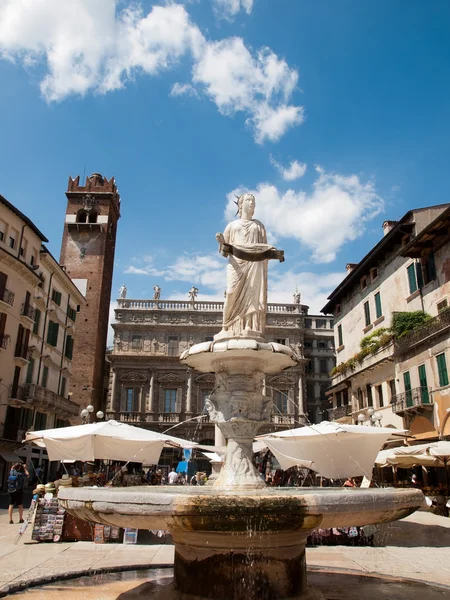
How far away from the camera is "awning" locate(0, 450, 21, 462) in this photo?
25.6 meters

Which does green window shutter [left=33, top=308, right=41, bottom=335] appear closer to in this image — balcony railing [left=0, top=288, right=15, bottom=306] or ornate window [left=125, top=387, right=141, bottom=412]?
balcony railing [left=0, top=288, right=15, bottom=306]

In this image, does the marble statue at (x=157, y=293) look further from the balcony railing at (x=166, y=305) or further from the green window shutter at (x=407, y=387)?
the green window shutter at (x=407, y=387)

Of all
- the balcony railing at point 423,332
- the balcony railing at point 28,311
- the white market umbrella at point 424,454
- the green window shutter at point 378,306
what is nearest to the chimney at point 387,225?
the green window shutter at point 378,306

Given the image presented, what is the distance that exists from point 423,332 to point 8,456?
22012mm

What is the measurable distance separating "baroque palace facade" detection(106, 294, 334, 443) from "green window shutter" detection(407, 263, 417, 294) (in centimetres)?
2470


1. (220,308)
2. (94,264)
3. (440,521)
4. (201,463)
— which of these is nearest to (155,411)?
(201,463)

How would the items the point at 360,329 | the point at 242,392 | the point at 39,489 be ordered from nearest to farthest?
the point at 242,392, the point at 39,489, the point at 360,329

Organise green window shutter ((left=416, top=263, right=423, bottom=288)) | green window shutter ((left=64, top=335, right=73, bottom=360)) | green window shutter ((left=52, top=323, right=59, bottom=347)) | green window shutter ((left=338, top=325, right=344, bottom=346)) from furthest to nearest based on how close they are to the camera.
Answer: green window shutter ((left=64, top=335, right=73, bottom=360))
green window shutter ((left=338, top=325, right=344, bottom=346))
green window shutter ((left=52, top=323, right=59, bottom=347))
green window shutter ((left=416, top=263, right=423, bottom=288))

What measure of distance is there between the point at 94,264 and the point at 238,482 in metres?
45.0

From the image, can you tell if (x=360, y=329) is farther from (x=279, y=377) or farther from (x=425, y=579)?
(x=425, y=579)

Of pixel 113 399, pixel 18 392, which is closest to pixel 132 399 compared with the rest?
pixel 113 399

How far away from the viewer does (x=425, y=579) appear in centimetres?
743

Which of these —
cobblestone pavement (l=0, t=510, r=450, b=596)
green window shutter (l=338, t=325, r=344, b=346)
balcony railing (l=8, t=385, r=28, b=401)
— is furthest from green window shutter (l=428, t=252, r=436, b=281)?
balcony railing (l=8, t=385, r=28, b=401)

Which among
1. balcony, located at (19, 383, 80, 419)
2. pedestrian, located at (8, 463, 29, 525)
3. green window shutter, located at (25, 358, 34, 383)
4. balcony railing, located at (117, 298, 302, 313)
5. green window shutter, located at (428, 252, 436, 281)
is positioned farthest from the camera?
balcony railing, located at (117, 298, 302, 313)
